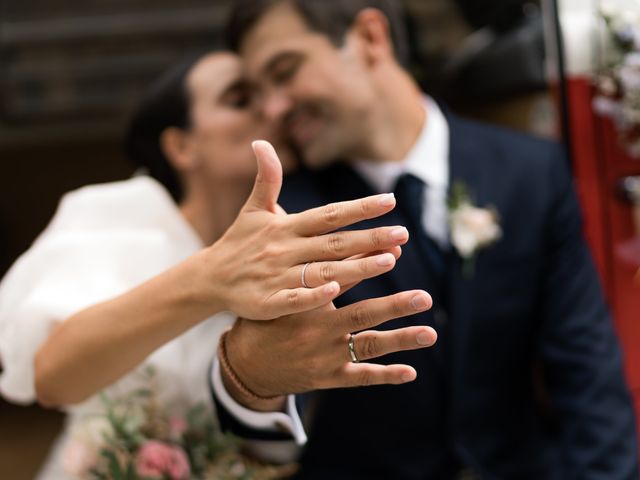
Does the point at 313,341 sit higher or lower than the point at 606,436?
higher

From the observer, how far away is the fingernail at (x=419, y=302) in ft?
2.47

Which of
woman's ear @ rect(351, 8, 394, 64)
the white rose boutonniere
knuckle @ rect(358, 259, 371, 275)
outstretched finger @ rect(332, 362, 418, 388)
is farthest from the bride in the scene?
the white rose boutonniere

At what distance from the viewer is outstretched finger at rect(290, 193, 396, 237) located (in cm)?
A: 74

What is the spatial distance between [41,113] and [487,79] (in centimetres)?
132

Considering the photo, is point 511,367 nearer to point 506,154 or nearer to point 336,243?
point 506,154

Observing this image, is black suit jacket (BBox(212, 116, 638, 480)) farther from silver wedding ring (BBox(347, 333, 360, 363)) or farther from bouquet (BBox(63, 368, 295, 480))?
silver wedding ring (BBox(347, 333, 360, 363))

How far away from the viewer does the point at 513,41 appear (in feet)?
5.68

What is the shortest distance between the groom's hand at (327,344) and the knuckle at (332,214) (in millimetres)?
90

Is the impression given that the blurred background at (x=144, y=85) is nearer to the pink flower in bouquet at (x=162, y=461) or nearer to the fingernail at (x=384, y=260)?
the pink flower in bouquet at (x=162, y=461)

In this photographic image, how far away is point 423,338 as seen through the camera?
77 centimetres

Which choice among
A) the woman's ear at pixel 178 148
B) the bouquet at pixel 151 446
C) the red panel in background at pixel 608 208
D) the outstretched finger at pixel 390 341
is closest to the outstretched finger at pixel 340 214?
the outstretched finger at pixel 390 341

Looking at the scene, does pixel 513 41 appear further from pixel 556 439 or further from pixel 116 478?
pixel 116 478

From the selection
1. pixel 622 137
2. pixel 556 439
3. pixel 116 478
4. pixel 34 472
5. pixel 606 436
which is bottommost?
pixel 34 472

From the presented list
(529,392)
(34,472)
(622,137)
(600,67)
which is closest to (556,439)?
(529,392)
